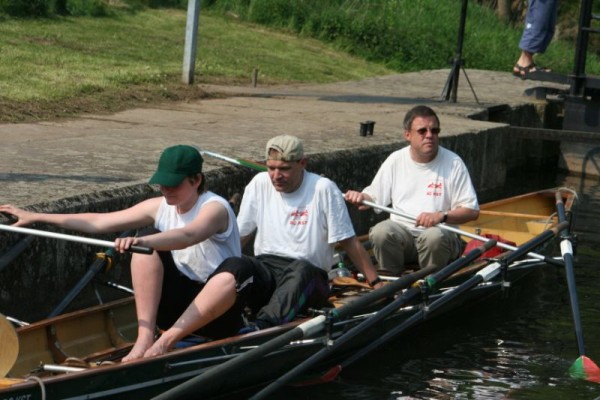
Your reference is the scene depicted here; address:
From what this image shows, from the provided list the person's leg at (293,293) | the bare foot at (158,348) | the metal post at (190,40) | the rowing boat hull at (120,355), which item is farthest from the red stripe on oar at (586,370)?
the metal post at (190,40)

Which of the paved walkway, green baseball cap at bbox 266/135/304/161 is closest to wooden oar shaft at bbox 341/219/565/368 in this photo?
green baseball cap at bbox 266/135/304/161

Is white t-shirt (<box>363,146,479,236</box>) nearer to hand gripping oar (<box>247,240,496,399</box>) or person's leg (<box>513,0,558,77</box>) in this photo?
hand gripping oar (<box>247,240,496,399</box>)

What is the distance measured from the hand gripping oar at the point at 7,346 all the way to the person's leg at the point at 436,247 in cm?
362

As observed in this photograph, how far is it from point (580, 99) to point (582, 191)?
3.88ft

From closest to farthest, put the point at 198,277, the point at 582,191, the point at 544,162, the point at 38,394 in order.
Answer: the point at 38,394, the point at 198,277, the point at 582,191, the point at 544,162

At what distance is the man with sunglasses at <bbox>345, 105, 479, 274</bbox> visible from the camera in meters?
8.80

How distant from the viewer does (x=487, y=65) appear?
2186 cm

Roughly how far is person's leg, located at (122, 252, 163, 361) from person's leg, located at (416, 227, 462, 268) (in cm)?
273

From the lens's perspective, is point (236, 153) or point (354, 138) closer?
point (236, 153)

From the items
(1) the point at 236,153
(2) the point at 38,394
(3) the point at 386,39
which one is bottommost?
(2) the point at 38,394

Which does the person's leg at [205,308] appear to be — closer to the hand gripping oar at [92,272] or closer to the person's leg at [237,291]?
the person's leg at [237,291]

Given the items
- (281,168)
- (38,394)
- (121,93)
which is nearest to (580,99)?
(121,93)

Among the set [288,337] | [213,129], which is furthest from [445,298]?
[213,129]

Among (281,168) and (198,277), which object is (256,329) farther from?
(281,168)
